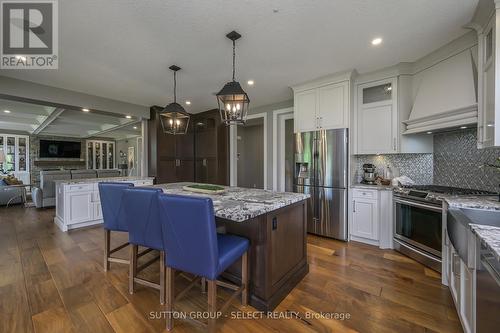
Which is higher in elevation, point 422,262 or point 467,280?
point 467,280

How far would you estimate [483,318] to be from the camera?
1.09 meters

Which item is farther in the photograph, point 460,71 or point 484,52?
point 460,71

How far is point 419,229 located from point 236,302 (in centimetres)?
224

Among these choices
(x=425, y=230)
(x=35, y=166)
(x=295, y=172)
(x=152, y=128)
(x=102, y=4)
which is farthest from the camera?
(x=35, y=166)

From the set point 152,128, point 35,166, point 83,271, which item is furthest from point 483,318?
point 35,166

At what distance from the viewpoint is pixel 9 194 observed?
5504 millimetres

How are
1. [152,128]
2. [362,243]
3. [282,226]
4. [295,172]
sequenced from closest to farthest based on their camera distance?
[282,226] < [362,243] < [295,172] < [152,128]

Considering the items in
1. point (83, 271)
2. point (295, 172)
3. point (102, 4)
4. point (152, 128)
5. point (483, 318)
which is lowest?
point (83, 271)

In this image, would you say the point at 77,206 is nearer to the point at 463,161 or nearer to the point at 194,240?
the point at 194,240

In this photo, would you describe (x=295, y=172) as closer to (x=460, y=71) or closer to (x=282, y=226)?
(x=282, y=226)

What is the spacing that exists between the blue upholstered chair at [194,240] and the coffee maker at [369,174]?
2639 mm

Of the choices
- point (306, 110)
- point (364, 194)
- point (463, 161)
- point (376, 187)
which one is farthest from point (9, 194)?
point (463, 161)

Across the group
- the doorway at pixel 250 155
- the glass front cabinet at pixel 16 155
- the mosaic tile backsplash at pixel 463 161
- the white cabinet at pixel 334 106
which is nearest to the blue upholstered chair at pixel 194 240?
the white cabinet at pixel 334 106

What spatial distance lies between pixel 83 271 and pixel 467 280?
11.1 ft
